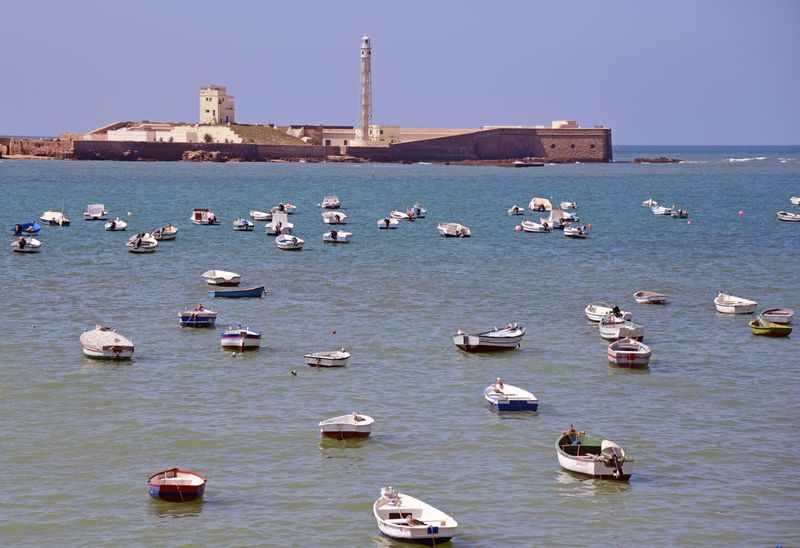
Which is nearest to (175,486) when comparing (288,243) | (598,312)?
(598,312)

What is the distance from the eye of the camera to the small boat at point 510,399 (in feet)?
123

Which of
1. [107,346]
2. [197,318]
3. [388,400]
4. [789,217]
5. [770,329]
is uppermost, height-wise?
[789,217]

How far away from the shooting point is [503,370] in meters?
43.6

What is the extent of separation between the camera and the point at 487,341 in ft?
152

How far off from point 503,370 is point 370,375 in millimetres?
5000

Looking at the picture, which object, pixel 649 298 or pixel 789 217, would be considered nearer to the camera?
pixel 649 298

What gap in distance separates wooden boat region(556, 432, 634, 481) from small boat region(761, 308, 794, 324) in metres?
21.6

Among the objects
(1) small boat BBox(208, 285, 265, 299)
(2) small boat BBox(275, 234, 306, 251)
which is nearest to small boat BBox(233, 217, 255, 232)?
(2) small boat BBox(275, 234, 306, 251)

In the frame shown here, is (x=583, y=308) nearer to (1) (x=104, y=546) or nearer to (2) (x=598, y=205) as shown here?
(1) (x=104, y=546)

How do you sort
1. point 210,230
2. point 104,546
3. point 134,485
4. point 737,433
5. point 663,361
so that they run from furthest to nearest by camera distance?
point 210,230 < point 663,361 < point 737,433 < point 134,485 < point 104,546

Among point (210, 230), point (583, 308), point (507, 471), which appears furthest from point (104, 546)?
point (210, 230)

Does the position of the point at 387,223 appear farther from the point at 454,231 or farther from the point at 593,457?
the point at 593,457

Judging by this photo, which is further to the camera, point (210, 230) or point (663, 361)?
point (210, 230)

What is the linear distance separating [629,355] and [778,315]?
11.2 meters
